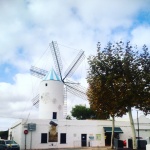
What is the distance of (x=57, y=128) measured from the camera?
43.0 m

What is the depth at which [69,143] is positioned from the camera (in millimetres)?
43000

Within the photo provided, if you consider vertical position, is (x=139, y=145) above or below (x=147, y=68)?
below

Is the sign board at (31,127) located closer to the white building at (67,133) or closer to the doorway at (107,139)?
the white building at (67,133)

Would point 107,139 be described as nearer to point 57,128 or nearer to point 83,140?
point 83,140

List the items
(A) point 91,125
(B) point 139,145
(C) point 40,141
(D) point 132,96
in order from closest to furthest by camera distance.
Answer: (D) point 132,96 < (B) point 139,145 < (C) point 40,141 < (A) point 91,125

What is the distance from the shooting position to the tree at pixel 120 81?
2850cm

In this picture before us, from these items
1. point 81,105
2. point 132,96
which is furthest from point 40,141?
point 81,105

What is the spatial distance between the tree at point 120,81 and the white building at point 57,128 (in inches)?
563

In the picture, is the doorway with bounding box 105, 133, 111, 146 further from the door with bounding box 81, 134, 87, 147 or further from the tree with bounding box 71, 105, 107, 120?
the tree with bounding box 71, 105, 107, 120

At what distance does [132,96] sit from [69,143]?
18283 millimetres

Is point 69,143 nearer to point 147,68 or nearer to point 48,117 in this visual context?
point 48,117

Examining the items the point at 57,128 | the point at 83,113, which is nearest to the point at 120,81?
the point at 57,128

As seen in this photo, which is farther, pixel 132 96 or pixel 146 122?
pixel 146 122

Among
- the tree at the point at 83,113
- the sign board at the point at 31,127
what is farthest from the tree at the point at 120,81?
the tree at the point at 83,113
